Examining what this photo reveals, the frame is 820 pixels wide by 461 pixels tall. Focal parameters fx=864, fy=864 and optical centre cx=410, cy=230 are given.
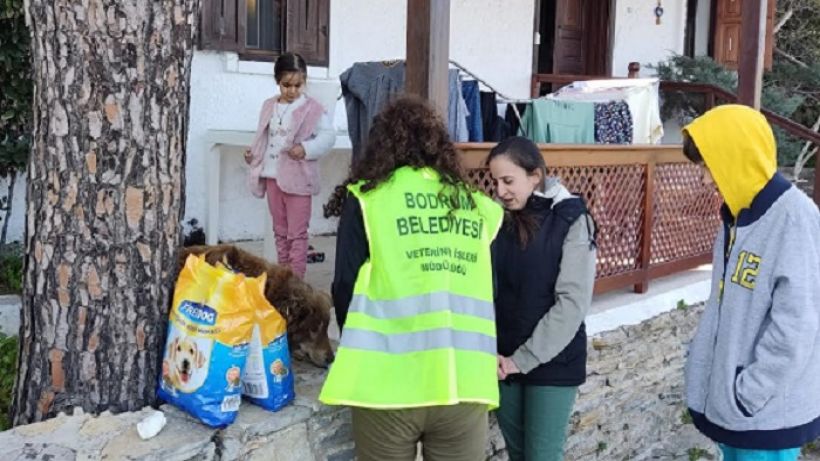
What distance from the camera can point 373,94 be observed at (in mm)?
4645

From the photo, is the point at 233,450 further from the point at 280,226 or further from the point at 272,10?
Answer: the point at 272,10

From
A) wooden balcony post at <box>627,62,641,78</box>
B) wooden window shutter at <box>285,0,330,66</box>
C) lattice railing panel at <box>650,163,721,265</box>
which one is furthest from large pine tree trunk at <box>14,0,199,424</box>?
wooden balcony post at <box>627,62,641,78</box>

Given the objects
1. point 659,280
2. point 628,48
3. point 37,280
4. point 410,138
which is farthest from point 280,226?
point 628,48

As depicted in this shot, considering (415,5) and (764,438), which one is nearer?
(764,438)

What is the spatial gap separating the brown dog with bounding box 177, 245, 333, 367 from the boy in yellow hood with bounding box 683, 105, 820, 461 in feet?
4.66

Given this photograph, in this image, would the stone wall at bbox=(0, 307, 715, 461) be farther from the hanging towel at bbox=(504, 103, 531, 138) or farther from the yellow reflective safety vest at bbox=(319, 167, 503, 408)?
the hanging towel at bbox=(504, 103, 531, 138)

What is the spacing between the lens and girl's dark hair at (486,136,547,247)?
2949 mm

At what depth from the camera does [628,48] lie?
410 inches

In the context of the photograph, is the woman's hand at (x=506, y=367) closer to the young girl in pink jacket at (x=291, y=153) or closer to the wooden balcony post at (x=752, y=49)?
the young girl in pink jacket at (x=291, y=153)

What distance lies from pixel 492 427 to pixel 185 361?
179 cm

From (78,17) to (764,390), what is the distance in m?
2.29

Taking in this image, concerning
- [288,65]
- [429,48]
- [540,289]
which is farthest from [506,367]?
[288,65]

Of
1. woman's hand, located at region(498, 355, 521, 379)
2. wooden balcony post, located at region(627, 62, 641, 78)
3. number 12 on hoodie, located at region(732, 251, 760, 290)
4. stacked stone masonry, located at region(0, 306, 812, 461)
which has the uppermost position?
wooden balcony post, located at region(627, 62, 641, 78)

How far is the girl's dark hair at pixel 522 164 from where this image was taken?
2.95 m
